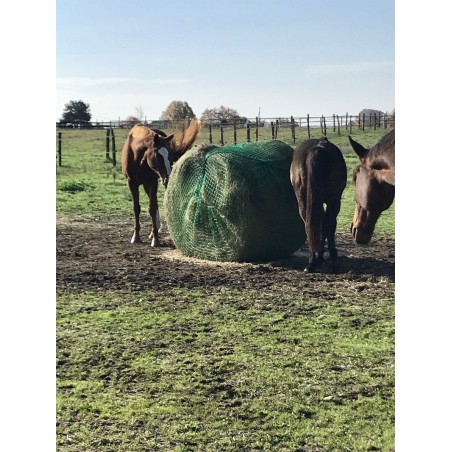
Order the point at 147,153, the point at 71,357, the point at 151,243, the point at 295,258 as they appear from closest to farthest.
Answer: the point at 71,357, the point at 295,258, the point at 147,153, the point at 151,243

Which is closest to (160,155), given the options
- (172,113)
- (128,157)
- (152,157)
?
(152,157)

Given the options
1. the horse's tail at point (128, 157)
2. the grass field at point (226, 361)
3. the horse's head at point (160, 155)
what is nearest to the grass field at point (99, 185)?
the horse's tail at point (128, 157)

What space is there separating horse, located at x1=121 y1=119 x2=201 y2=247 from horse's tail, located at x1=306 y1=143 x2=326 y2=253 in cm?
220

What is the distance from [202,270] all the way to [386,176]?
142 inches

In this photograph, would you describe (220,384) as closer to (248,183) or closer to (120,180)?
(248,183)

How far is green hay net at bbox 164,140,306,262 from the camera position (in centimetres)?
748

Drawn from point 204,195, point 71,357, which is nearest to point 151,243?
point 204,195

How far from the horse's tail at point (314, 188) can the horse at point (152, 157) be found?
2.20m

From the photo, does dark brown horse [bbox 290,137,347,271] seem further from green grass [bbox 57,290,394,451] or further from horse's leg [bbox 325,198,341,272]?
green grass [bbox 57,290,394,451]

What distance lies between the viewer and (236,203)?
7465mm

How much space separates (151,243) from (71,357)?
4.60 metres

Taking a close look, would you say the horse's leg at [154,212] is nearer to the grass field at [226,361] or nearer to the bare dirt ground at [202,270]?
the bare dirt ground at [202,270]
